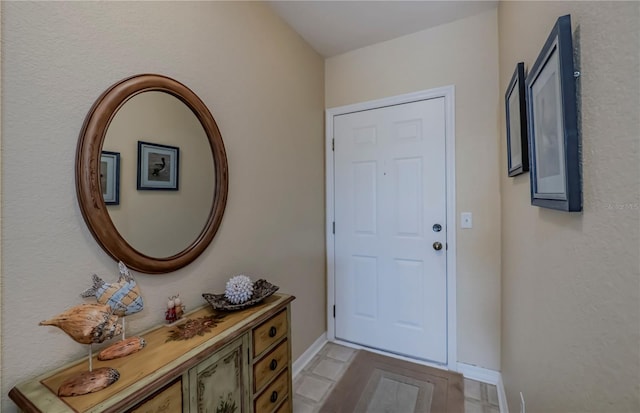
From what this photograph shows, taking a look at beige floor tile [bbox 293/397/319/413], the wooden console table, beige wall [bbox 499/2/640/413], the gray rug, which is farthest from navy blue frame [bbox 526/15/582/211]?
beige floor tile [bbox 293/397/319/413]

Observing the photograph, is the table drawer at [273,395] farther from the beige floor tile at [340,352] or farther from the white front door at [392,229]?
the white front door at [392,229]

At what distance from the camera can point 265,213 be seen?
174 centimetres

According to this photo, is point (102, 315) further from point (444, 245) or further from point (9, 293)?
point (444, 245)

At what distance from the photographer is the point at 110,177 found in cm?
98

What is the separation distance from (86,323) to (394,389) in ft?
5.92

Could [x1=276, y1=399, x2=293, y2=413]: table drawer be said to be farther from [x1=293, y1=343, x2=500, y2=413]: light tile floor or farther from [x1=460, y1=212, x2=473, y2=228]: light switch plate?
[x1=460, y1=212, x2=473, y2=228]: light switch plate

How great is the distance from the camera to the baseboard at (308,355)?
1.98 meters

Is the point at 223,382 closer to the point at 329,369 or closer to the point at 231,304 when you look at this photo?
the point at 231,304

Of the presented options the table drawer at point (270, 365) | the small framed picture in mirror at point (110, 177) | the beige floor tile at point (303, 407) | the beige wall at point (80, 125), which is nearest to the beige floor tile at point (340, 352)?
the beige wall at point (80, 125)

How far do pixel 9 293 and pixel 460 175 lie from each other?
90.2 inches

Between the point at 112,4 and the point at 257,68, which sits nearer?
the point at 112,4

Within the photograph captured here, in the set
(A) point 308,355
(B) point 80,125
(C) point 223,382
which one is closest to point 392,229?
(A) point 308,355

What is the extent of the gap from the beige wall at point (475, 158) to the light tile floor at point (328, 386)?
0.19m

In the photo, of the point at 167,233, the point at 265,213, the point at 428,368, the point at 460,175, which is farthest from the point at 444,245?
the point at 167,233
